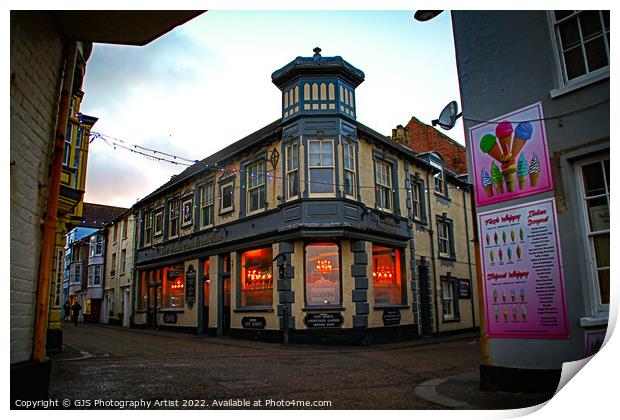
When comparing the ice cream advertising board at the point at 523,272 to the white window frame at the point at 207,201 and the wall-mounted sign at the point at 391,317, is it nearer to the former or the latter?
the wall-mounted sign at the point at 391,317

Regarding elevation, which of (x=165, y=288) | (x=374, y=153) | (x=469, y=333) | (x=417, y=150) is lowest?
(x=469, y=333)

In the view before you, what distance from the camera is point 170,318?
19297mm

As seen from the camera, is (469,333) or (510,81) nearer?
(510,81)

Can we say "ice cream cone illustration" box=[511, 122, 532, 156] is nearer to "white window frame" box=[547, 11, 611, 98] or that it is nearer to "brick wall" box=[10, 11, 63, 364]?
"white window frame" box=[547, 11, 611, 98]

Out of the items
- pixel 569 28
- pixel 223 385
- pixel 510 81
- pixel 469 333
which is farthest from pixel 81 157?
pixel 469 333

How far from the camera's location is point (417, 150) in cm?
2128

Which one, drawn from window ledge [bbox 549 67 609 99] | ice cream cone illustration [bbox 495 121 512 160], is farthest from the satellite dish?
window ledge [bbox 549 67 609 99]

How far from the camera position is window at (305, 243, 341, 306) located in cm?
1316

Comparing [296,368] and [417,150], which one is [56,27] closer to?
[296,368]

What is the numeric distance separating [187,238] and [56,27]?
14471 millimetres

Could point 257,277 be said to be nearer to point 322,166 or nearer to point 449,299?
point 322,166

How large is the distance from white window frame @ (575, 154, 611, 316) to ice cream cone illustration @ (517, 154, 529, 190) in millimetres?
597

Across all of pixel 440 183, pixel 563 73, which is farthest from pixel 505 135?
pixel 440 183

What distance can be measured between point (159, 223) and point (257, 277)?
904 centimetres
